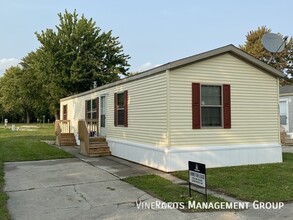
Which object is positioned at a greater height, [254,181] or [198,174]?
[198,174]

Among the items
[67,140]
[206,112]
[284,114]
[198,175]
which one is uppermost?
[284,114]

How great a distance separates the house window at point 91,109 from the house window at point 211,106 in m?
6.73

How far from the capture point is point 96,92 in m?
14.6

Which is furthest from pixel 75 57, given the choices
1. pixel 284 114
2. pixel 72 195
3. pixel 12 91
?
pixel 12 91

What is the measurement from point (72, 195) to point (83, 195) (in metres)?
0.22

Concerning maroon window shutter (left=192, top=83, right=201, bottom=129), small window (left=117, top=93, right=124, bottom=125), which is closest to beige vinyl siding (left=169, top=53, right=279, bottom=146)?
maroon window shutter (left=192, top=83, right=201, bottom=129)

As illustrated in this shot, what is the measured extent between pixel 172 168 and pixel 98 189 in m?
2.64

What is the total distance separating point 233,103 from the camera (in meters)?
9.74

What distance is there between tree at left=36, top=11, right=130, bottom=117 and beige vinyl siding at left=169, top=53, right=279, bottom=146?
15011mm

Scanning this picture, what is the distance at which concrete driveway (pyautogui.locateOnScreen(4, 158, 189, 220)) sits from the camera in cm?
504

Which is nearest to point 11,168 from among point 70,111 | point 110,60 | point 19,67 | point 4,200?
point 4,200

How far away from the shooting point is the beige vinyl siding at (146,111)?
9102 mm

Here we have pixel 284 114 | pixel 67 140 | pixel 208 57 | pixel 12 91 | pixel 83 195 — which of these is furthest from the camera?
pixel 12 91

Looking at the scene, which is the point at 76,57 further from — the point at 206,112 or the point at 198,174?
the point at 198,174
